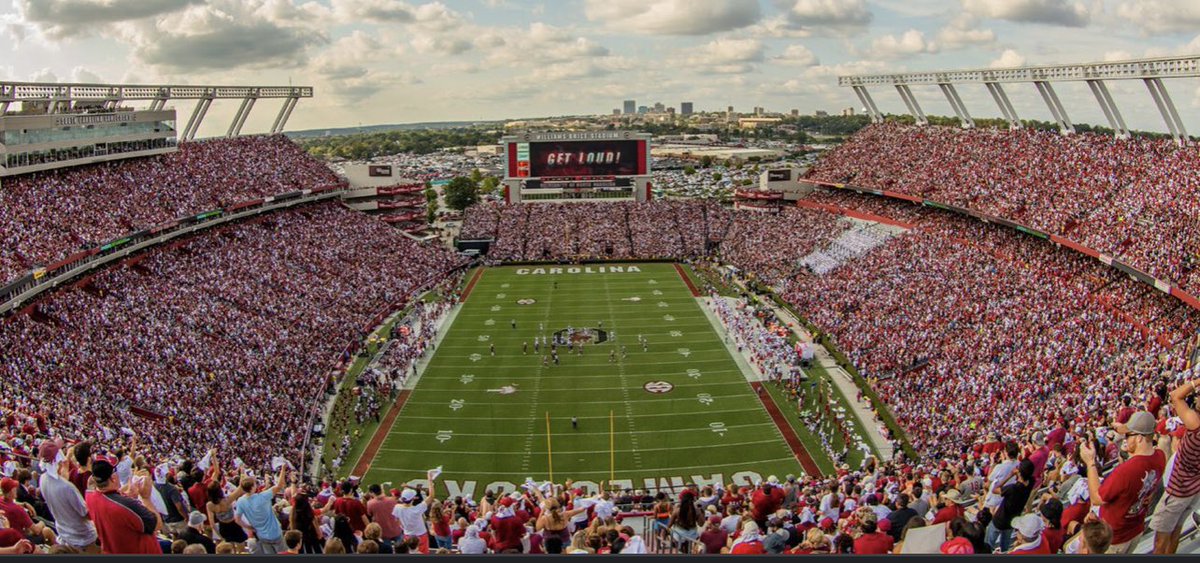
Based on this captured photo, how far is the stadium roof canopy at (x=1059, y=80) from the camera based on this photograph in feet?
108

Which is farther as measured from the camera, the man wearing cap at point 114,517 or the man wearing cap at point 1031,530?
the man wearing cap at point 1031,530

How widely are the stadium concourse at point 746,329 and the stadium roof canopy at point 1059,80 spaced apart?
1765 millimetres

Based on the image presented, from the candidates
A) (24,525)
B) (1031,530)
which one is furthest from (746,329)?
(24,525)

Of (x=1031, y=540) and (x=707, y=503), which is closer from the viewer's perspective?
(x=1031, y=540)

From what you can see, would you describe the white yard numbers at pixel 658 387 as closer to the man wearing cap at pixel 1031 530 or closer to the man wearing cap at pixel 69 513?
the man wearing cap at pixel 1031 530

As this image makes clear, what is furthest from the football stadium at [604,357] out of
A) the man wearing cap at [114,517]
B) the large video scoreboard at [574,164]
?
the large video scoreboard at [574,164]

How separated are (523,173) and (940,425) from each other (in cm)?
4363

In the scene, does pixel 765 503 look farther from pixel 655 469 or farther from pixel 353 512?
pixel 655 469

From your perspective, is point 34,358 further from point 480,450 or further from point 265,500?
point 265,500

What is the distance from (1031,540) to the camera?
6.14m

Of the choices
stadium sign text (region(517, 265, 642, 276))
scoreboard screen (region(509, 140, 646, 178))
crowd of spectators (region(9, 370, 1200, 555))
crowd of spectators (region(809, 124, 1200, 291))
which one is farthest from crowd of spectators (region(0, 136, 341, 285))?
crowd of spectators (region(809, 124, 1200, 291))

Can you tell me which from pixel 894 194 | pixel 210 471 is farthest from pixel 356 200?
pixel 210 471

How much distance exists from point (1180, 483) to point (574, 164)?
57547mm

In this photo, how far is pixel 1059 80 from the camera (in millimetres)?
39719
